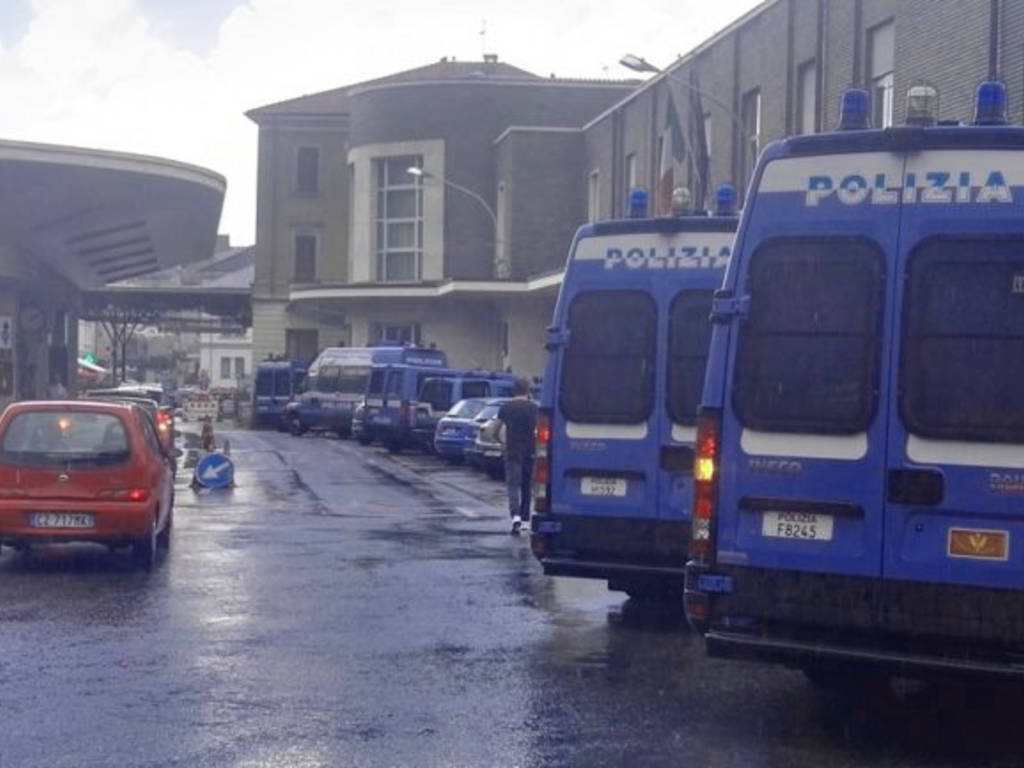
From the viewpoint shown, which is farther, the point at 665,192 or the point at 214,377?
the point at 214,377

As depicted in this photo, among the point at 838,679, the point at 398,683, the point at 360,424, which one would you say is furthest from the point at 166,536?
the point at 360,424

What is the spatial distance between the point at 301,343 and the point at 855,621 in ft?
229

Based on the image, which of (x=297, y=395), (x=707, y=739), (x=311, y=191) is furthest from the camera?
(x=311, y=191)

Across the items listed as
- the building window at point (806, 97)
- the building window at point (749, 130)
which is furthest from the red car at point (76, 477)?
the building window at point (749, 130)

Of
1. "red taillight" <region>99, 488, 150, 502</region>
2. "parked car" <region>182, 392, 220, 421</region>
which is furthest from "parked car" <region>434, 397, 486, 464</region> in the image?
"red taillight" <region>99, 488, 150, 502</region>

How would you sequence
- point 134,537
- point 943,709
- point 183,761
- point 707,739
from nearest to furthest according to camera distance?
point 183,761, point 707,739, point 943,709, point 134,537

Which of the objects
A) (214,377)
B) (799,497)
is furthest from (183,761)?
(214,377)

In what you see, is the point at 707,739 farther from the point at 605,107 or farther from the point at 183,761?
the point at 605,107

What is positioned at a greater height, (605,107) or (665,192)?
(605,107)

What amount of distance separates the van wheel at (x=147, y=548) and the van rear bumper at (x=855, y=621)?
8145mm

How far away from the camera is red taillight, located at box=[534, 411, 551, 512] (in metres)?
13.1

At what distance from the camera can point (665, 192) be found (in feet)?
83.8

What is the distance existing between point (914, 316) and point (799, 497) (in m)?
1.00

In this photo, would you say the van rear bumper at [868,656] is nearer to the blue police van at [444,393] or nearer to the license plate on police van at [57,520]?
the license plate on police van at [57,520]
